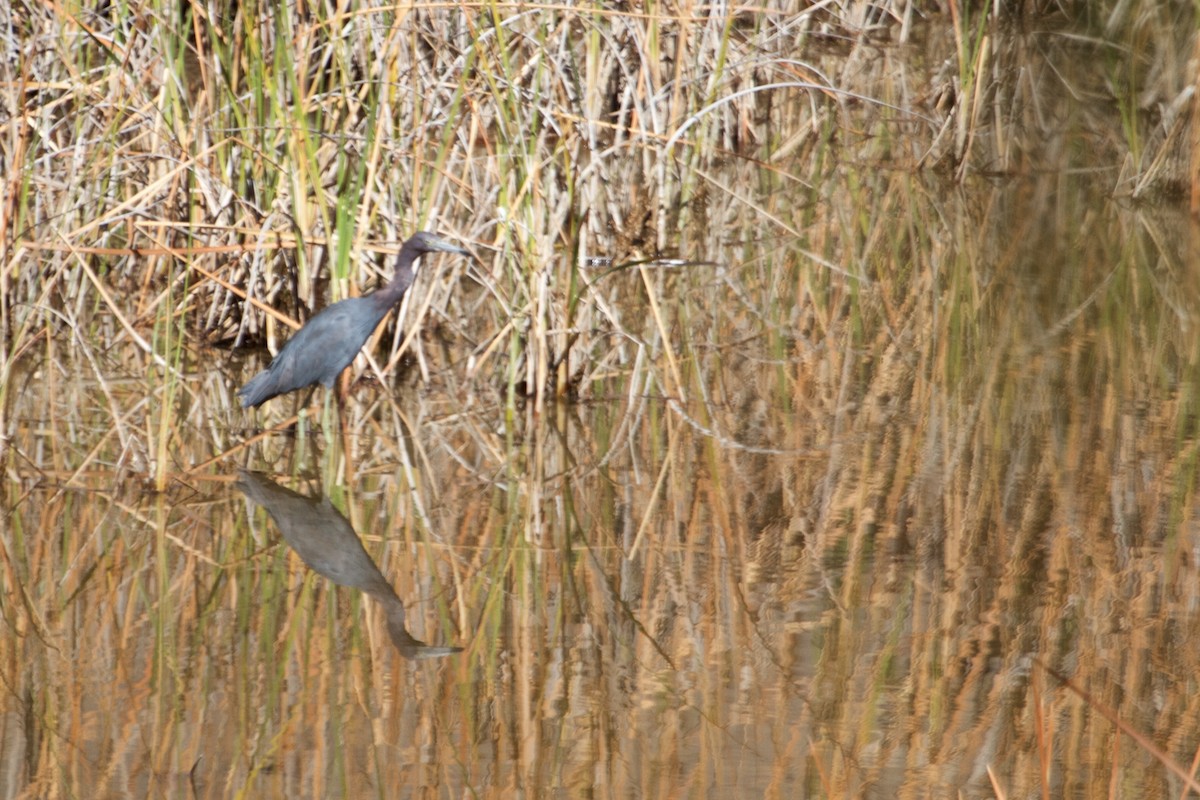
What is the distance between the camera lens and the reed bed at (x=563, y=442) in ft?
8.30

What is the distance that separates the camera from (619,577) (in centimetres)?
317

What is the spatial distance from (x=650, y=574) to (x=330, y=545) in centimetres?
65

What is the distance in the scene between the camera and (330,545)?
333 centimetres

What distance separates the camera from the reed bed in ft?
8.30

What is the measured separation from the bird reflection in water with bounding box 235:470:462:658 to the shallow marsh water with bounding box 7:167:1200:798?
0.06 feet

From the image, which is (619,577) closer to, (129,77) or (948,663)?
(948,663)

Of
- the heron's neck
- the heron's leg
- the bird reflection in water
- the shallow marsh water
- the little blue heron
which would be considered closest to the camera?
the shallow marsh water

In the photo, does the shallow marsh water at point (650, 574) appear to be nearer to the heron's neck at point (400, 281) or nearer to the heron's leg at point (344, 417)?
the heron's leg at point (344, 417)

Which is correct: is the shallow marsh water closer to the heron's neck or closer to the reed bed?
the reed bed

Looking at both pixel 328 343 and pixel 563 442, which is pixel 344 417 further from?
pixel 563 442

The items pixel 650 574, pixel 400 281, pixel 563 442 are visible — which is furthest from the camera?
pixel 400 281

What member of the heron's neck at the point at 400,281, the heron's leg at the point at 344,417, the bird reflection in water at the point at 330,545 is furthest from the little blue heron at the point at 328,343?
the bird reflection in water at the point at 330,545

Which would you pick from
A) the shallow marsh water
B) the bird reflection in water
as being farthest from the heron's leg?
the bird reflection in water

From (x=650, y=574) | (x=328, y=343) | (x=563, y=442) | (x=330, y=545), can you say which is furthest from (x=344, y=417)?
(x=650, y=574)
